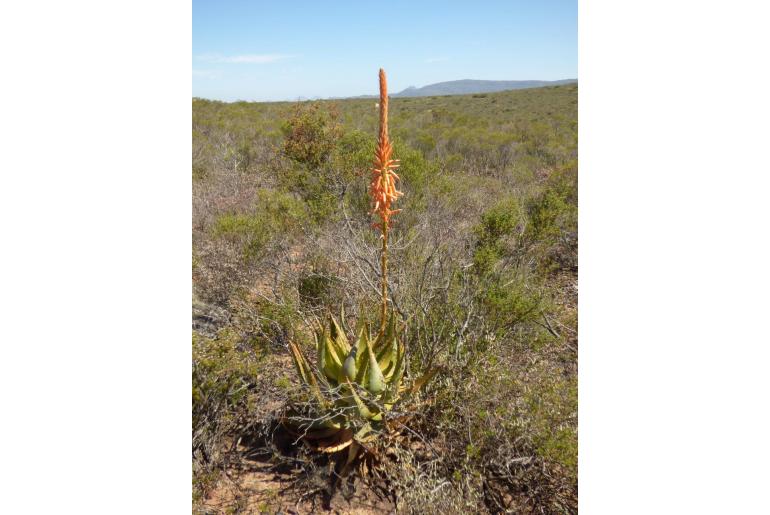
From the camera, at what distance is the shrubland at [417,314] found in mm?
2391

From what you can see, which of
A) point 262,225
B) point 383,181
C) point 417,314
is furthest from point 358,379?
point 262,225

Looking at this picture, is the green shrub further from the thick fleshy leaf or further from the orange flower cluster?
the orange flower cluster

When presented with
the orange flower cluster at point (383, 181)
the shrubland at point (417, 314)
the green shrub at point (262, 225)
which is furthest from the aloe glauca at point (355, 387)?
the green shrub at point (262, 225)

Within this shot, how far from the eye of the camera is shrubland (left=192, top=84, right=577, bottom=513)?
7.84 feet

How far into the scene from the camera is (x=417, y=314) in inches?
122

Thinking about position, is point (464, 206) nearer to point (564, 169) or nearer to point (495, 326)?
point (564, 169)

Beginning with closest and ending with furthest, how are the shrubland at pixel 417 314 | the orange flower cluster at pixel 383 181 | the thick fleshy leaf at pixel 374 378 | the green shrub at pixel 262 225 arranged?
1. the orange flower cluster at pixel 383 181
2. the thick fleshy leaf at pixel 374 378
3. the shrubland at pixel 417 314
4. the green shrub at pixel 262 225

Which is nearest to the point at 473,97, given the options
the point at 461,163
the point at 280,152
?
the point at 461,163

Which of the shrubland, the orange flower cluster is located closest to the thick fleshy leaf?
the shrubland

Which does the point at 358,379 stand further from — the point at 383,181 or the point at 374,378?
the point at 383,181

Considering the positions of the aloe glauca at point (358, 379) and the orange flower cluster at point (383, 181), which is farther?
the aloe glauca at point (358, 379)

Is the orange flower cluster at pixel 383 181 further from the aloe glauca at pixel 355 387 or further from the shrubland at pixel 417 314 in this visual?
the shrubland at pixel 417 314

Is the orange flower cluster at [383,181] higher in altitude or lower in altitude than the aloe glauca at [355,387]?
higher

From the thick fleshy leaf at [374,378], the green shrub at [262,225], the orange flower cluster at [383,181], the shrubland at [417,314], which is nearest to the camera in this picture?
the orange flower cluster at [383,181]
